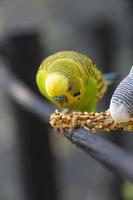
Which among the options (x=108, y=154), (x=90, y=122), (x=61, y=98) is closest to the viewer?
(x=108, y=154)

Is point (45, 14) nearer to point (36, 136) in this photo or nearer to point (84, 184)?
point (36, 136)

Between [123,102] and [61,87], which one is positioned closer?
[123,102]

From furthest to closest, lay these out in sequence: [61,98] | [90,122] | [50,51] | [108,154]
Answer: [50,51] < [61,98] < [90,122] < [108,154]

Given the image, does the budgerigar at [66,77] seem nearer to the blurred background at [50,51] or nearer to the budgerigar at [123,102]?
the budgerigar at [123,102]

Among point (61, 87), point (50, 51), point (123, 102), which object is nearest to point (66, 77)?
point (61, 87)

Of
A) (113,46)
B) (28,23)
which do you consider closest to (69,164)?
(113,46)

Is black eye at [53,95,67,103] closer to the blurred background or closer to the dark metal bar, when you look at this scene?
the dark metal bar

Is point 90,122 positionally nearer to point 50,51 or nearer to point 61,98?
point 61,98
